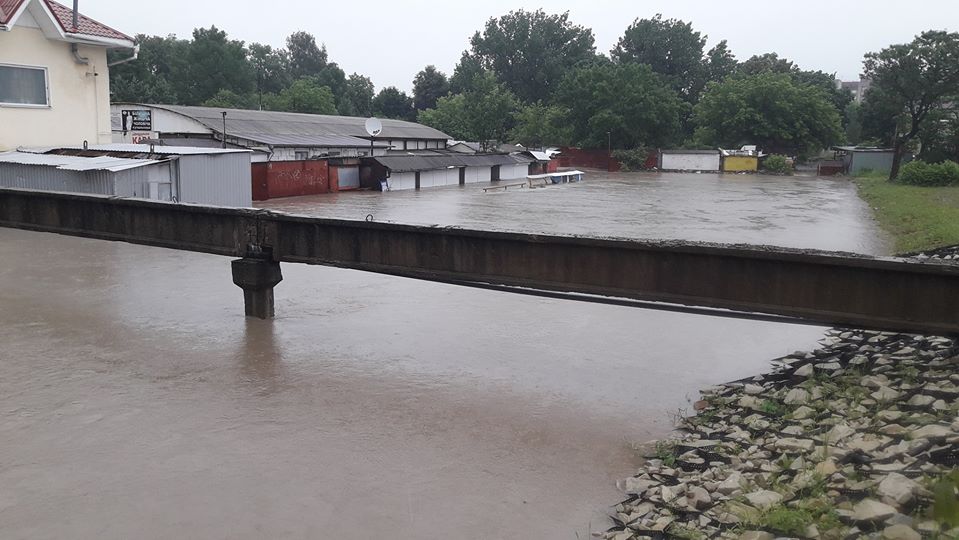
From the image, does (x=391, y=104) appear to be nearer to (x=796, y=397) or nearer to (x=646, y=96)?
(x=646, y=96)

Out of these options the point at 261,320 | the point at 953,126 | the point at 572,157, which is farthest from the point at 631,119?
the point at 261,320

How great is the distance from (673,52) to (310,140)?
247ft

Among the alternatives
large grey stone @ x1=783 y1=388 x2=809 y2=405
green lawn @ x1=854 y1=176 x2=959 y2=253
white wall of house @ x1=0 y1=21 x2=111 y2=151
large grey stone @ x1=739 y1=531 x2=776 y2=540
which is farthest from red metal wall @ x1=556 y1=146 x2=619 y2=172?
large grey stone @ x1=739 y1=531 x2=776 y2=540

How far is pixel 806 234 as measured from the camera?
24.1 m

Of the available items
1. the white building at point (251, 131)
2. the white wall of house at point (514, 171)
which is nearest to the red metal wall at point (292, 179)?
the white building at point (251, 131)

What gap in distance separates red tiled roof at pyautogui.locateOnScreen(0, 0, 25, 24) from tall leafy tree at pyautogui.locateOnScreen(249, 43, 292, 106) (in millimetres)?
82821

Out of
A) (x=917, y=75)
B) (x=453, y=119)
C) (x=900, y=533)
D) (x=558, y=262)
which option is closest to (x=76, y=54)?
(x=558, y=262)

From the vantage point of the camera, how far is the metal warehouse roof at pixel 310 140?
43.1 meters

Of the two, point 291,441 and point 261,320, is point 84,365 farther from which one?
point 291,441

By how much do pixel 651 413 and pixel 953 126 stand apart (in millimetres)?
57640

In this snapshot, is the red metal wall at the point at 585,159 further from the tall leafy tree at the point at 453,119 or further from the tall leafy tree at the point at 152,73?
the tall leafy tree at the point at 152,73

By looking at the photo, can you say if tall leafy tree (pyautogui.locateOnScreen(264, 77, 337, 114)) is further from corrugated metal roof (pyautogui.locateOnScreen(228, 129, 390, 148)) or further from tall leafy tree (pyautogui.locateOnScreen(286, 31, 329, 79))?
tall leafy tree (pyautogui.locateOnScreen(286, 31, 329, 79))

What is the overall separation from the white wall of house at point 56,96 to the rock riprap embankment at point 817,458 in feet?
68.5

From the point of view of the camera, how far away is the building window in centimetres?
2148
